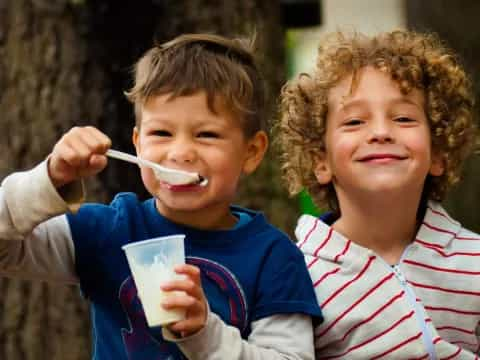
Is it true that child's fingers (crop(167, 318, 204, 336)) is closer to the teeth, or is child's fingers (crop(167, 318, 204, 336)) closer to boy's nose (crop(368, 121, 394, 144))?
the teeth

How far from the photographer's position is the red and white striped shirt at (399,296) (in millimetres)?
2984

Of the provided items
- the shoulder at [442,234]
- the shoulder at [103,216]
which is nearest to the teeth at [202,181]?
the shoulder at [103,216]

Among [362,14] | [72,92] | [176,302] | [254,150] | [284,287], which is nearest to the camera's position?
[176,302]

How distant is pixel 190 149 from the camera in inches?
106

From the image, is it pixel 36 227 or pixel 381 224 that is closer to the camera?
pixel 36 227

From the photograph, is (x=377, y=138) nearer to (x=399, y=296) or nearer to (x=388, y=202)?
(x=388, y=202)

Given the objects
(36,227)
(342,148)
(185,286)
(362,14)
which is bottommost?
(185,286)

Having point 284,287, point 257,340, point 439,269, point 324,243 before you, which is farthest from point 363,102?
point 257,340

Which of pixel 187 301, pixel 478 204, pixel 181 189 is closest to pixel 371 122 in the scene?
pixel 181 189

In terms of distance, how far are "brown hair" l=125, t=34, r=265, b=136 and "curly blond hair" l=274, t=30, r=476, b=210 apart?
1.03 feet

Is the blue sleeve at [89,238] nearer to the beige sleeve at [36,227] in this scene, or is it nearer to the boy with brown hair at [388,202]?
the beige sleeve at [36,227]

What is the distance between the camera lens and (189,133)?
107 inches

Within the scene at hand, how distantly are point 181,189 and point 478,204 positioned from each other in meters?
3.69

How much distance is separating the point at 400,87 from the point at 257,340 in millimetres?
897
